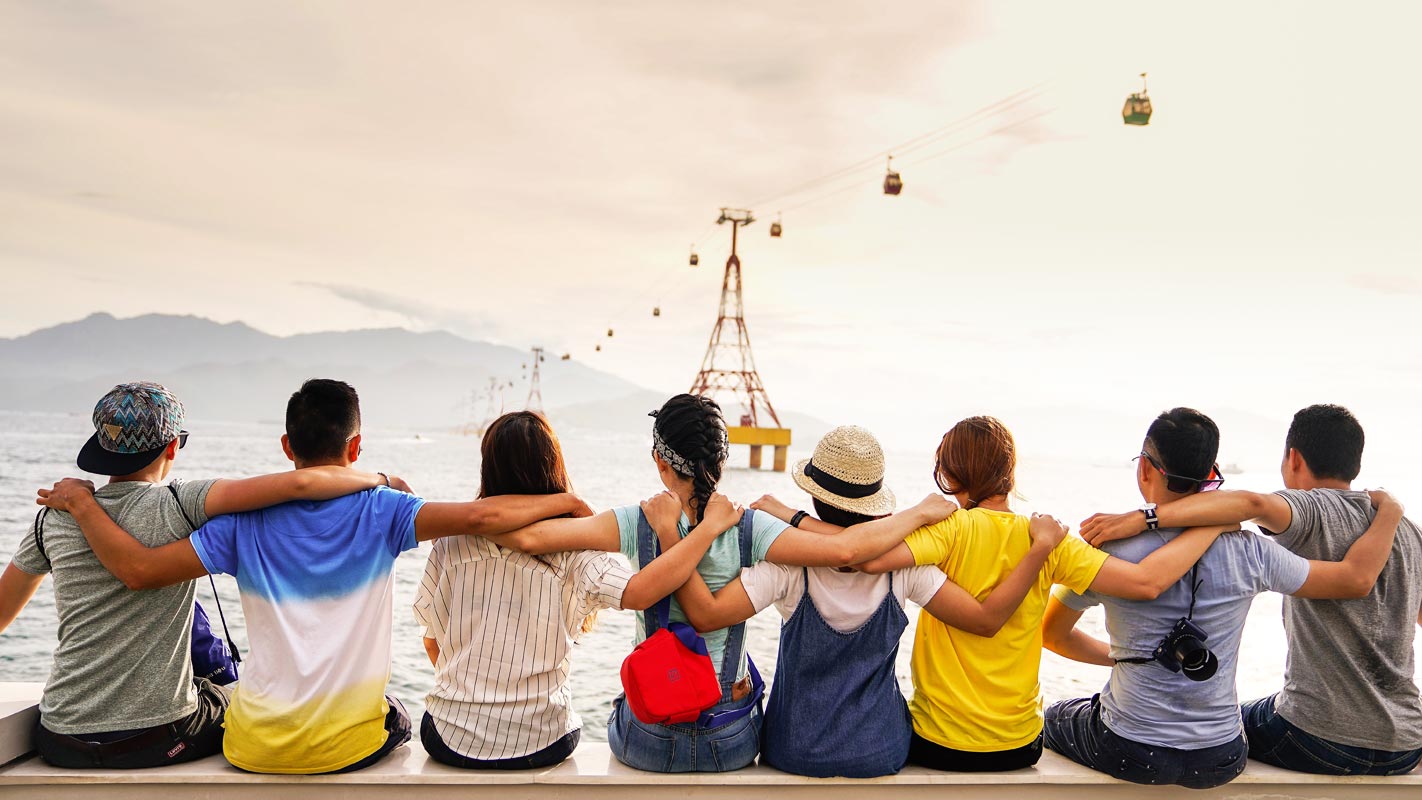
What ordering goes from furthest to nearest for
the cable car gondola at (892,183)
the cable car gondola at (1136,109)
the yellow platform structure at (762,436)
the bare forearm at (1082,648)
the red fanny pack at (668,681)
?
the yellow platform structure at (762,436)
the cable car gondola at (892,183)
the cable car gondola at (1136,109)
the bare forearm at (1082,648)
the red fanny pack at (668,681)

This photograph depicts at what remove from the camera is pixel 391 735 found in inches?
91.9

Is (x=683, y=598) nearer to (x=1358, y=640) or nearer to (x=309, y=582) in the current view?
(x=309, y=582)

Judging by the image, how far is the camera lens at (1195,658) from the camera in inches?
89.2

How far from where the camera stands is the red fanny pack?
6.83ft

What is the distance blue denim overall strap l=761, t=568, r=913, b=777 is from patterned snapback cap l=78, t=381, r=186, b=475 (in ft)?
5.41

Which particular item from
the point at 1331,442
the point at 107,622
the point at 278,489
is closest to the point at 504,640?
the point at 278,489

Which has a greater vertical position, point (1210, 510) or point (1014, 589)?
point (1210, 510)

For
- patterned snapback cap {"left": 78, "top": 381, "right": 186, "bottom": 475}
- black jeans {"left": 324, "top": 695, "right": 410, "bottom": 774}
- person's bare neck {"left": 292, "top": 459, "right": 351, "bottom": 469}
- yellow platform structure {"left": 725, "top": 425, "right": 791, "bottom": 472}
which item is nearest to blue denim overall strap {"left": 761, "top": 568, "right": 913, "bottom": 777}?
black jeans {"left": 324, "top": 695, "right": 410, "bottom": 774}

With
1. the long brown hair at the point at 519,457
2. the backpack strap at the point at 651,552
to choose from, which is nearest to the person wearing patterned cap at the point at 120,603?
the long brown hair at the point at 519,457

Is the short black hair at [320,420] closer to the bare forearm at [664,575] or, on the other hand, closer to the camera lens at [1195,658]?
the bare forearm at [664,575]

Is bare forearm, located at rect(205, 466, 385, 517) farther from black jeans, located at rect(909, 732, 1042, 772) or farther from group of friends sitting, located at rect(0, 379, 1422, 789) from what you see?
black jeans, located at rect(909, 732, 1042, 772)

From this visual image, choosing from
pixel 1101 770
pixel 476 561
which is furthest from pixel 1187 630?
pixel 476 561

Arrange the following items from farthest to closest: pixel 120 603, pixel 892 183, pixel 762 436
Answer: pixel 762 436
pixel 892 183
pixel 120 603

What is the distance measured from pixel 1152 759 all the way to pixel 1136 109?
8.75 m
